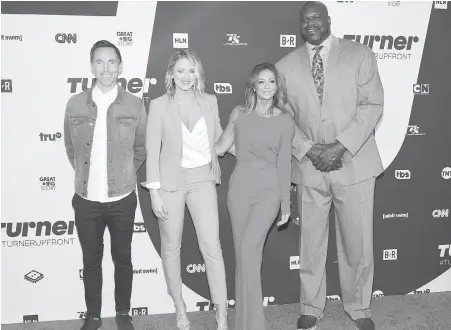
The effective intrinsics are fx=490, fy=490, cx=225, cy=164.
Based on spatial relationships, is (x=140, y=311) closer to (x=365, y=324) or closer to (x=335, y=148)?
(x=365, y=324)

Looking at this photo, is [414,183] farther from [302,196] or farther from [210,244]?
[210,244]

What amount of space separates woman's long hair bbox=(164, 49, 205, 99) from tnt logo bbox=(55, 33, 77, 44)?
81 centimetres

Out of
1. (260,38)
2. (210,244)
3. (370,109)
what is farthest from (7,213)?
(370,109)

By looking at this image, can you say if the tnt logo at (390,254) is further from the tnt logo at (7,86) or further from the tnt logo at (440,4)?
the tnt logo at (7,86)

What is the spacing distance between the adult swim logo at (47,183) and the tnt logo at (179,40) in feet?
4.13

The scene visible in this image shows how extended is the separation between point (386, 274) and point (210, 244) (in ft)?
5.34

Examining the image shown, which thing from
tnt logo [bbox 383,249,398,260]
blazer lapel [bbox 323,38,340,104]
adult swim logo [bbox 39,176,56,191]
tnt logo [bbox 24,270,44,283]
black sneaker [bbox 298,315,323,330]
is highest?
blazer lapel [bbox 323,38,340,104]

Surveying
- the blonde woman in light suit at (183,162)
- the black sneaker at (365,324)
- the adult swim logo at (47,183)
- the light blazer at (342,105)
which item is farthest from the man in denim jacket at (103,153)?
the black sneaker at (365,324)

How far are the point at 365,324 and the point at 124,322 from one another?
158 centimetres

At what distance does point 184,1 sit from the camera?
338 cm

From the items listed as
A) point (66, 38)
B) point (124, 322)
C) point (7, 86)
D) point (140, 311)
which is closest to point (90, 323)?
point (124, 322)

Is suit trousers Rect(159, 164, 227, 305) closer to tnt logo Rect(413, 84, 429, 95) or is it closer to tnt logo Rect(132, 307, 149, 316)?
tnt logo Rect(132, 307, 149, 316)

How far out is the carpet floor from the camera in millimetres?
3348

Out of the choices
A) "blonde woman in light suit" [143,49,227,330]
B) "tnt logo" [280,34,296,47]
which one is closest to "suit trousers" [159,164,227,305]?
"blonde woman in light suit" [143,49,227,330]
